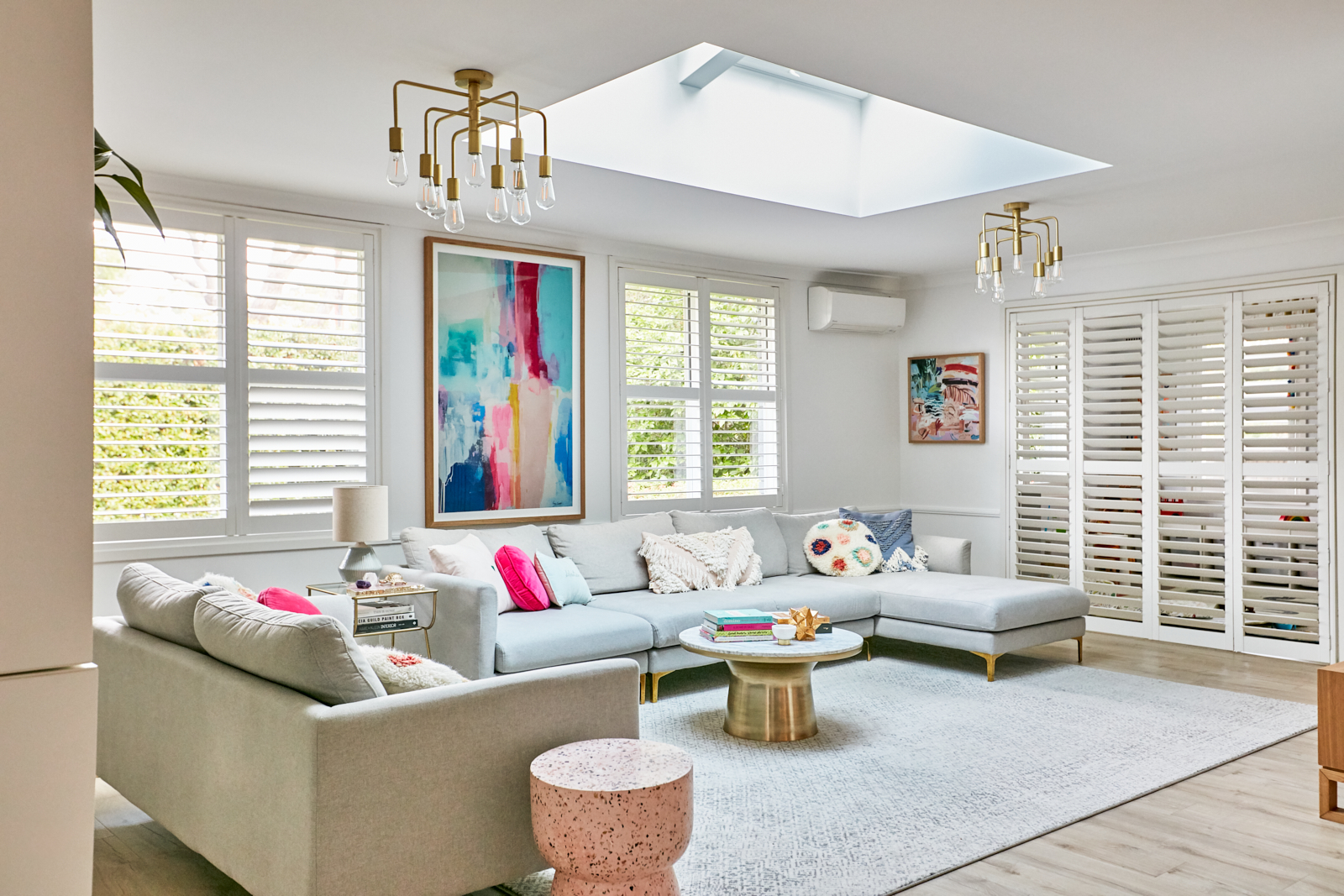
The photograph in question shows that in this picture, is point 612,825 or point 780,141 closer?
point 612,825

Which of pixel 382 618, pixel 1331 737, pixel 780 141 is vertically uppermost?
pixel 780 141

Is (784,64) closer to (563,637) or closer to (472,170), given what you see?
(472,170)

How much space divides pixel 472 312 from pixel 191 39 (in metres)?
2.41

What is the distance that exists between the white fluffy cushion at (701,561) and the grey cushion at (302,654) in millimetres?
2815

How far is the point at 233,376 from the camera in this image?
4379mm

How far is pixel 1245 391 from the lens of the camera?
5.60 metres

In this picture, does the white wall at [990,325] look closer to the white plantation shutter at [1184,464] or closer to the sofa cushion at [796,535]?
the white plantation shutter at [1184,464]

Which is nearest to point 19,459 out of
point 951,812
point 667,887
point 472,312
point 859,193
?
point 667,887

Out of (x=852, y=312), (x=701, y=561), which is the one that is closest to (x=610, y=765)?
(x=701, y=561)

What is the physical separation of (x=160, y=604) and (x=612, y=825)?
5.11 ft

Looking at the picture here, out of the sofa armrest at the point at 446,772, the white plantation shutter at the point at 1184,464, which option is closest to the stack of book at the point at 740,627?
the sofa armrest at the point at 446,772

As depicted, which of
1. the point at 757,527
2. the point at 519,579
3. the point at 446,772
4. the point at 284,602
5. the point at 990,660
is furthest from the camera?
the point at 757,527

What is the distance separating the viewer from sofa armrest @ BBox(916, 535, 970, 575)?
590cm

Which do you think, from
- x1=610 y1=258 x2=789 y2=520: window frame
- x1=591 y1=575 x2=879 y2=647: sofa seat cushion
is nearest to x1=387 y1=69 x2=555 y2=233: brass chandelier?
x1=591 y1=575 x2=879 y2=647: sofa seat cushion
